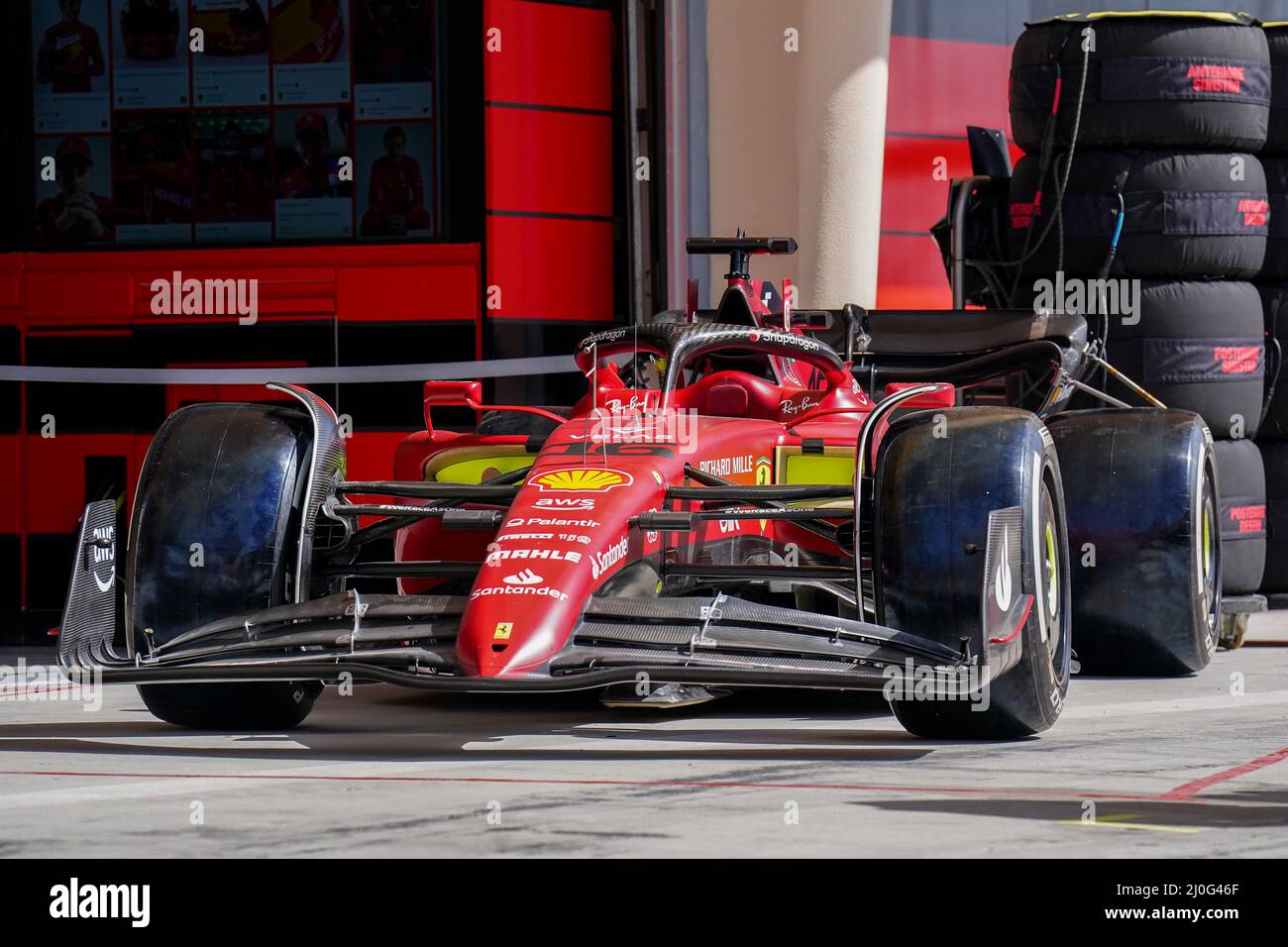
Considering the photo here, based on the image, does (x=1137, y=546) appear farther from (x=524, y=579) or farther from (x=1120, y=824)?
(x=1120, y=824)

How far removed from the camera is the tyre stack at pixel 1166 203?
9773 millimetres

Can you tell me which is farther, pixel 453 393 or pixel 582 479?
pixel 453 393

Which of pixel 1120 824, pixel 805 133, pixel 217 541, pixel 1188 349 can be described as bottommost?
pixel 1120 824

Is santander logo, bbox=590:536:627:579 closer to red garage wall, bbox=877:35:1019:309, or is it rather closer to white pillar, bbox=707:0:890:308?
white pillar, bbox=707:0:890:308

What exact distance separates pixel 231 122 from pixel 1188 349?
546 cm

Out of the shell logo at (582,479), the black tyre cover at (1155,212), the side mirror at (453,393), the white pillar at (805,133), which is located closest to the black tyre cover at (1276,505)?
the black tyre cover at (1155,212)

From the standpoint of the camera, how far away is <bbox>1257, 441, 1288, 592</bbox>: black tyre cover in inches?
407

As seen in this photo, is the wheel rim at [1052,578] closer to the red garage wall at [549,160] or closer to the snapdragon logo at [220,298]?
the red garage wall at [549,160]

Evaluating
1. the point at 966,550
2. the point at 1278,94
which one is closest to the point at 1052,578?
the point at 966,550

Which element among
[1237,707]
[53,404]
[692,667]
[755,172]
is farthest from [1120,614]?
[53,404]
